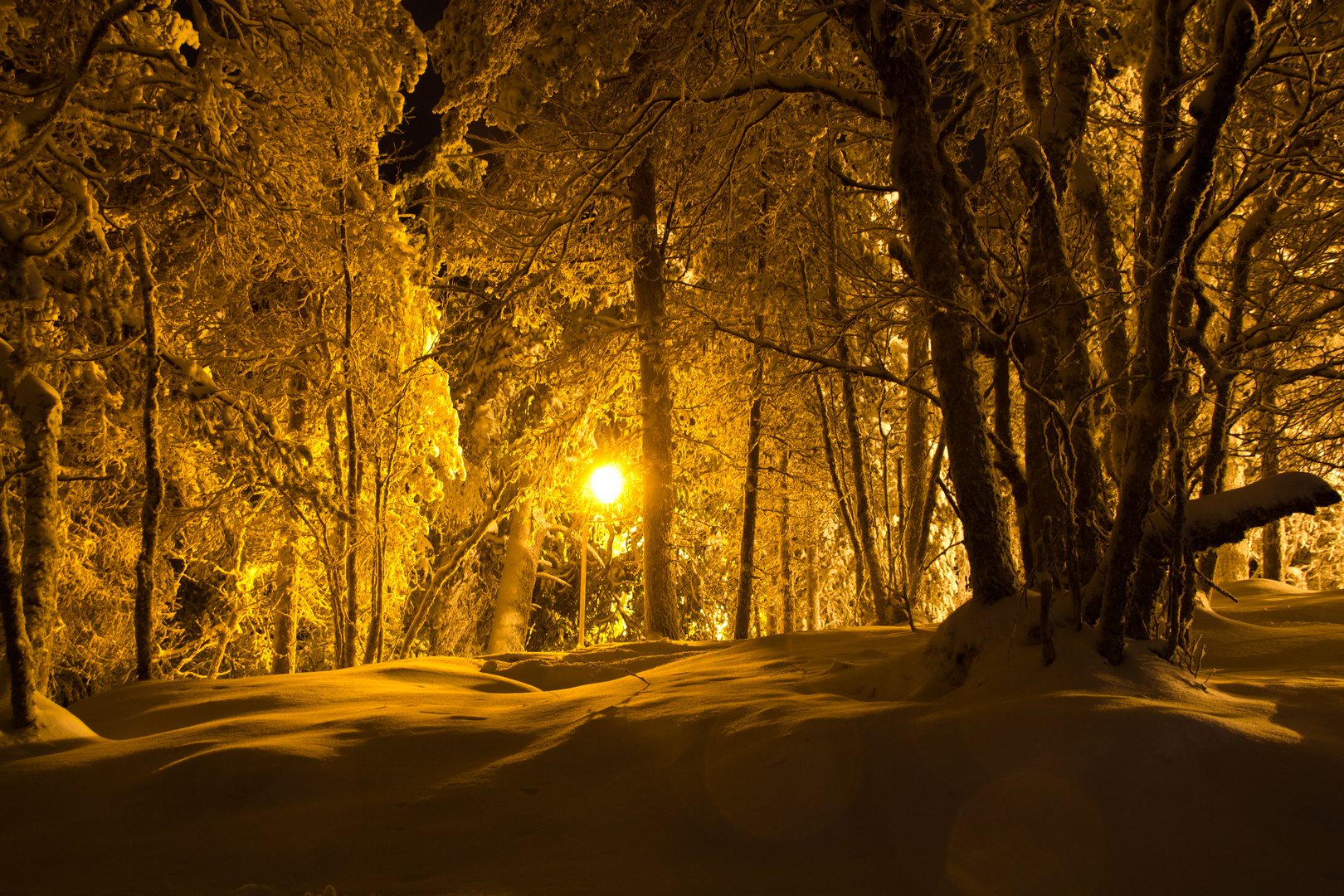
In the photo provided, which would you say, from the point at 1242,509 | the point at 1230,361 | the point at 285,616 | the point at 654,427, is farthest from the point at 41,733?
the point at 285,616

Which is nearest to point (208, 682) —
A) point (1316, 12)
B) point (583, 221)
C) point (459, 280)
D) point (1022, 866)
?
point (1022, 866)

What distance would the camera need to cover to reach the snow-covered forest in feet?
7.99

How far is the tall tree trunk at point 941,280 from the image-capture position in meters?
3.48

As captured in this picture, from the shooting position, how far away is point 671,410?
8.76 m

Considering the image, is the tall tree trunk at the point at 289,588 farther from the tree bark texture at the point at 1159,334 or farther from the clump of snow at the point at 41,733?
the tree bark texture at the point at 1159,334

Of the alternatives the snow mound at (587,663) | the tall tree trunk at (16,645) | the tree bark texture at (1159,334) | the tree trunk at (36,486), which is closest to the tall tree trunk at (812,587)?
the snow mound at (587,663)

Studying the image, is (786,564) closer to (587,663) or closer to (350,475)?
(350,475)

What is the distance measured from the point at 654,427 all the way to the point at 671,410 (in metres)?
0.43

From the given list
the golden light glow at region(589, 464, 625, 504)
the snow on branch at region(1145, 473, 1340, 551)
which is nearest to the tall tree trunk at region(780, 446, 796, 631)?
the golden light glow at region(589, 464, 625, 504)

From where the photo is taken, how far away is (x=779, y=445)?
1058cm

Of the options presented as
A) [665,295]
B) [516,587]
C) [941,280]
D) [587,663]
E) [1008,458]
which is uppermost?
[665,295]

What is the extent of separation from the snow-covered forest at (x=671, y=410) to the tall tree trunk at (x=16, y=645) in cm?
2

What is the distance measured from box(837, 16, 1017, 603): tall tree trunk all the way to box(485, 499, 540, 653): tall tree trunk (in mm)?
11944

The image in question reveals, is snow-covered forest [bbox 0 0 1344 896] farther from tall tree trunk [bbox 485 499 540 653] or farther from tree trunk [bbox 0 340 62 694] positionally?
tall tree trunk [bbox 485 499 540 653]
